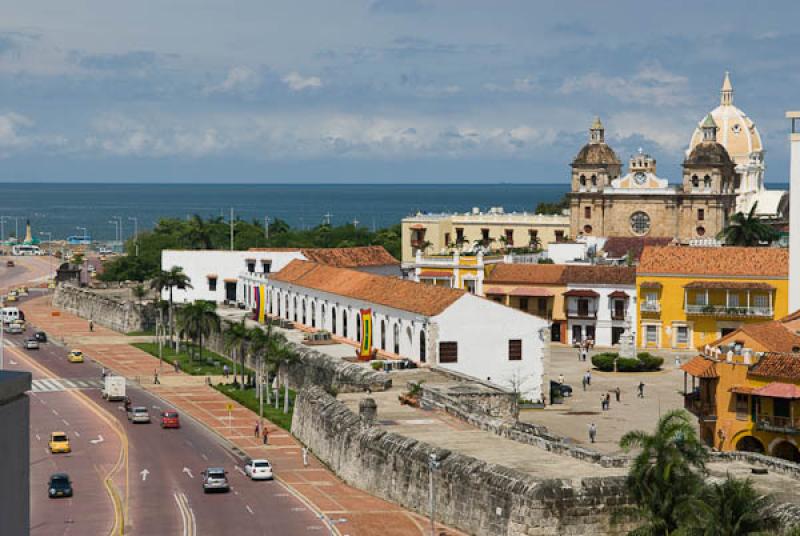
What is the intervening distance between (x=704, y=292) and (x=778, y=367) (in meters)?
41.0

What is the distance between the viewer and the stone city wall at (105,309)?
431ft

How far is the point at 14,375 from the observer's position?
9.72 m

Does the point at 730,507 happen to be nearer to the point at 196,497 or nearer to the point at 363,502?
the point at 363,502

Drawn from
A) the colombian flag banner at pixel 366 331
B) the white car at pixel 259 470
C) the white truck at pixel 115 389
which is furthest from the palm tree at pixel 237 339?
the white car at pixel 259 470

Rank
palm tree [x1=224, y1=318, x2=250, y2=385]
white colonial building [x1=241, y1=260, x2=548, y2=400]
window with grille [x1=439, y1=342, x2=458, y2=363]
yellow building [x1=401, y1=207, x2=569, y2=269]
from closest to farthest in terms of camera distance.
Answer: window with grille [x1=439, y1=342, x2=458, y2=363]
white colonial building [x1=241, y1=260, x2=548, y2=400]
palm tree [x1=224, y1=318, x2=250, y2=385]
yellow building [x1=401, y1=207, x2=569, y2=269]

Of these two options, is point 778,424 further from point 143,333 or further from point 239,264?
point 143,333

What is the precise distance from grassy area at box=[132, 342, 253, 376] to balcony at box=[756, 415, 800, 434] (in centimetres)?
4417

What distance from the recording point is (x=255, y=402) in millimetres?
84938

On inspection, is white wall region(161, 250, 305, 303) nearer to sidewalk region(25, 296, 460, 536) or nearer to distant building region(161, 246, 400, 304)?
distant building region(161, 246, 400, 304)

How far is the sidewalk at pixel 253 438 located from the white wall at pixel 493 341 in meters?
12.1

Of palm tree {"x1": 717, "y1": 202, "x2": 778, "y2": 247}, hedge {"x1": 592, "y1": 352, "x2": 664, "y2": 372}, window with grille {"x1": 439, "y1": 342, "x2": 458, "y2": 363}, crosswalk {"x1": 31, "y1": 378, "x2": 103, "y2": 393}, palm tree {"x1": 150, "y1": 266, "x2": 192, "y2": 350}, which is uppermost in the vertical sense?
palm tree {"x1": 717, "y1": 202, "x2": 778, "y2": 247}

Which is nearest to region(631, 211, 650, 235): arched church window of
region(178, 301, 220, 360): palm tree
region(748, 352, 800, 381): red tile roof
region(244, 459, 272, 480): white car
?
region(178, 301, 220, 360): palm tree

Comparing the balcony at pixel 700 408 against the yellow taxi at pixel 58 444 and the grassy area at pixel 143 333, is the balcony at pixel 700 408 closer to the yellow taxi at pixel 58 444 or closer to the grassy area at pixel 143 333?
the yellow taxi at pixel 58 444

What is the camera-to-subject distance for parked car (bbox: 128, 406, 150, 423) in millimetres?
79000
